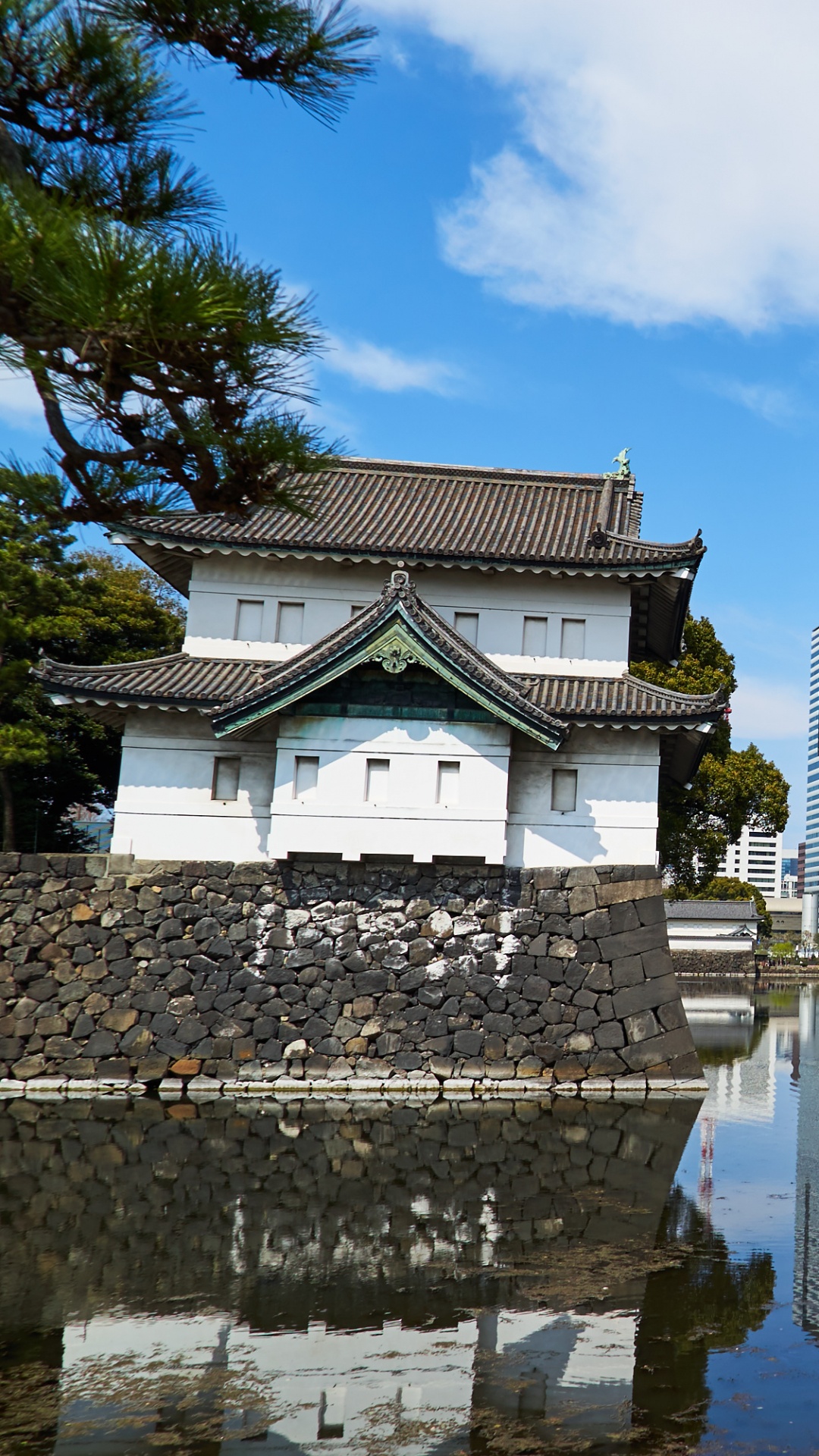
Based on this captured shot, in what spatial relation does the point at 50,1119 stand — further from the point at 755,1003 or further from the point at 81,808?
the point at 755,1003

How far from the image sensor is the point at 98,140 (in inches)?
236

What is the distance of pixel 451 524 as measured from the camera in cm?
→ 2128

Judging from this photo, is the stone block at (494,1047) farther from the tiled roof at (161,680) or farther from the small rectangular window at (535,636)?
the tiled roof at (161,680)

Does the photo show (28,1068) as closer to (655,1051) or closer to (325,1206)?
(325,1206)

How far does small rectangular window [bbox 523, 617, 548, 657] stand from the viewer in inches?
798

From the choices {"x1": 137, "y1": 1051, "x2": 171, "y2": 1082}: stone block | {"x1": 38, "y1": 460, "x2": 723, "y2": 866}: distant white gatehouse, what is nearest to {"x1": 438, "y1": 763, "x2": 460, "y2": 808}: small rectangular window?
{"x1": 38, "y1": 460, "x2": 723, "y2": 866}: distant white gatehouse

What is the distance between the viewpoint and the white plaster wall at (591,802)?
18844mm

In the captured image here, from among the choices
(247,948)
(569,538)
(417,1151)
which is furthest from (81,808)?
(417,1151)

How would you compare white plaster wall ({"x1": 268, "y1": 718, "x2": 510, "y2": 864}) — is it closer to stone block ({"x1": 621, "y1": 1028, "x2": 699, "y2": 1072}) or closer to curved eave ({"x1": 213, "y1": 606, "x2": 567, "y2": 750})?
curved eave ({"x1": 213, "y1": 606, "x2": 567, "y2": 750})

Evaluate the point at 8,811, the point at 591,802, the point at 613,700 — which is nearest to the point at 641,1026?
the point at 591,802

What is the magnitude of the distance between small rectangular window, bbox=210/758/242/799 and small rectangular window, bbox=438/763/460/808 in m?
3.62

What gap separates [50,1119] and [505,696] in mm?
9134

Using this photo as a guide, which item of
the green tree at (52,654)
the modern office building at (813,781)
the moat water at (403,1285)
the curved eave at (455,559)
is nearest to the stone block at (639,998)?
the moat water at (403,1285)

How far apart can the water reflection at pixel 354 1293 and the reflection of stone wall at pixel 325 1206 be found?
4 centimetres
